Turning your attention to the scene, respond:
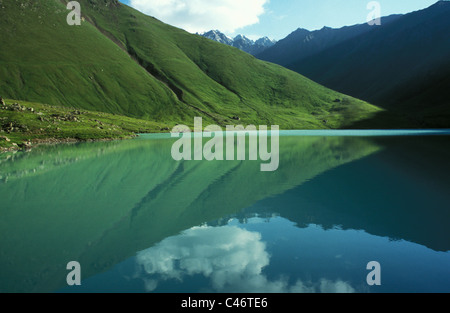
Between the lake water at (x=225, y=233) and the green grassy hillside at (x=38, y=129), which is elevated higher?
the green grassy hillside at (x=38, y=129)

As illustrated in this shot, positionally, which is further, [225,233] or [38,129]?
[38,129]

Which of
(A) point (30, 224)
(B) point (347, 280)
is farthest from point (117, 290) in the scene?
(A) point (30, 224)

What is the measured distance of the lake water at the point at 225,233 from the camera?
426 inches

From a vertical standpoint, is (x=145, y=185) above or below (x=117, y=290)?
above

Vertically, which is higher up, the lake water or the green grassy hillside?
the green grassy hillside

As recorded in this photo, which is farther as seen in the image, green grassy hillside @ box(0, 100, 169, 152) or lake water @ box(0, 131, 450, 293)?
green grassy hillside @ box(0, 100, 169, 152)

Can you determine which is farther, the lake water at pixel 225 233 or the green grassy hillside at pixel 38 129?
the green grassy hillside at pixel 38 129

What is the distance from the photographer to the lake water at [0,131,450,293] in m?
10.8

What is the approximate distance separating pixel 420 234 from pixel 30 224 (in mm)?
22332

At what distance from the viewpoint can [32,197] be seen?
23.2 m

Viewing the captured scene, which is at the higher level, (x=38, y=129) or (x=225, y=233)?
(x=38, y=129)

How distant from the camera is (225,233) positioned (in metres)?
16.0
